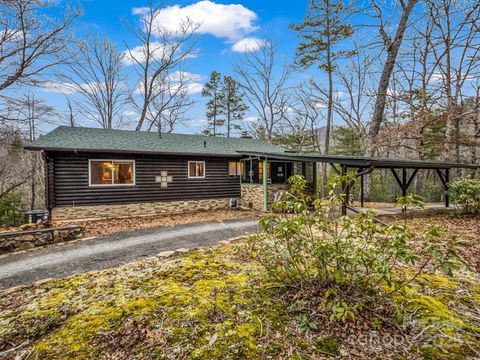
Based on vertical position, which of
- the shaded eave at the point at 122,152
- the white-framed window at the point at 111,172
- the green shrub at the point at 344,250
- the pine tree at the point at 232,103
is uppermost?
the pine tree at the point at 232,103

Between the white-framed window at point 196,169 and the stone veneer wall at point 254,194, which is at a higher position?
the white-framed window at point 196,169

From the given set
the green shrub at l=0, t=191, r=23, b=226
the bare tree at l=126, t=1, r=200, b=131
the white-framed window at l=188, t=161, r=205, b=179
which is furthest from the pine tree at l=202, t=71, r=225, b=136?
the green shrub at l=0, t=191, r=23, b=226

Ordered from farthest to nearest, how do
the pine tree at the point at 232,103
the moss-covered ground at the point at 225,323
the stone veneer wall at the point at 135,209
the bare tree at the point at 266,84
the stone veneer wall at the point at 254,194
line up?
1. the pine tree at the point at 232,103
2. the bare tree at the point at 266,84
3. the stone veneer wall at the point at 254,194
4. the stone veneer wall at the point at 135,209
5. the moss-covered ground at the point at 225,323

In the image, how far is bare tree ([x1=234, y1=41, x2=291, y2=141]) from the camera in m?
20.3

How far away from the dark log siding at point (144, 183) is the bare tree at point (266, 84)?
477 inches

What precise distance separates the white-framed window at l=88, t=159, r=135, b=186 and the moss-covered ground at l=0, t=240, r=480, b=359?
7320mm

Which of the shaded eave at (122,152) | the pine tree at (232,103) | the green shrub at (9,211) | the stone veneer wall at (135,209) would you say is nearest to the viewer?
the shaded eave at (122,152)

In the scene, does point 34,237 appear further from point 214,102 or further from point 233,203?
point 214,102

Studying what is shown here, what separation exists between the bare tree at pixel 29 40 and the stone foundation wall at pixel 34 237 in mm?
6850

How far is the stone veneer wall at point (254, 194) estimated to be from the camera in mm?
11156

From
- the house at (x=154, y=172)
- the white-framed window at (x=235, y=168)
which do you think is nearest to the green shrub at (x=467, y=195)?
the house at (x=154, y=172)

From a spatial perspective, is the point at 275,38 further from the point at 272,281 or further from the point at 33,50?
the point at 272,281

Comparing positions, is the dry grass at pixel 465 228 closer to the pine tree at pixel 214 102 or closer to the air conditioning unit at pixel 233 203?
the air conditioning unit at pixel 233 203

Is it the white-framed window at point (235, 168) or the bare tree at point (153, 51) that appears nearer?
the white-framed window at point (235, 168)
